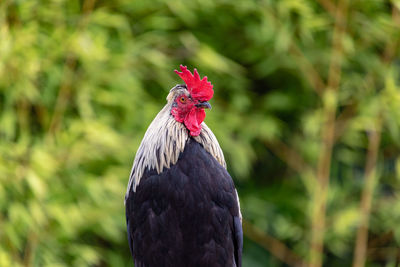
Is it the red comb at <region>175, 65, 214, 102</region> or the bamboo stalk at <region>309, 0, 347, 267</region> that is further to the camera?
the bamboo stalk at <region>309, 0, 347, 267</region>

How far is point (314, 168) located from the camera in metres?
3.76

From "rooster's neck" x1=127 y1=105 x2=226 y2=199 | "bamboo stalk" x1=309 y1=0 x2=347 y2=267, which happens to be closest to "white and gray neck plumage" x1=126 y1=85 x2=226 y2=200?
"rooster's neck" x1=127 y1=105 x2=226 y2=199

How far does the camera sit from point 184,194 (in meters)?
1.68

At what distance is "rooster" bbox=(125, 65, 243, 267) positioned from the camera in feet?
5.56

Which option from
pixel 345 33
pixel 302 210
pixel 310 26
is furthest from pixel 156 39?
pixel 302 210

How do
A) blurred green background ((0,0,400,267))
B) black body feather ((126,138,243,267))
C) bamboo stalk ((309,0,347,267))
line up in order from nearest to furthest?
black body feather ((126,138,243,267))
blurred green background ((0,0,400,267))
bamboo stalk ((309,0,347,267))

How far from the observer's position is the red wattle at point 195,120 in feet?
5.59

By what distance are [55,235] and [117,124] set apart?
75 cm

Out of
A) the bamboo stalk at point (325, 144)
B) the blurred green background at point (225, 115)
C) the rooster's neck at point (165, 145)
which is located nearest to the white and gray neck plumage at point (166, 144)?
the rooster's neck at point (165, 145)

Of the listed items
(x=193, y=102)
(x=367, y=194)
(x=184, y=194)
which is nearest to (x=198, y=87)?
(x=193, y=102)

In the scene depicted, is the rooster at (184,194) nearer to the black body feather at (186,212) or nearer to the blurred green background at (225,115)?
the black body feather at (186,212)

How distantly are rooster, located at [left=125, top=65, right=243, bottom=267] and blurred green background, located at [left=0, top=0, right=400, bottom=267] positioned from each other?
1407mm

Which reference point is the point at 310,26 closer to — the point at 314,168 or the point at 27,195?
the point at 314,168

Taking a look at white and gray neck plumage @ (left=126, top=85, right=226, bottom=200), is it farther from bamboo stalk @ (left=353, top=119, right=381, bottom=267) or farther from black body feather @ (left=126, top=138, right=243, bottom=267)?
bamboo stalk @ (left=353, top=119, right=381, bottom=267)
